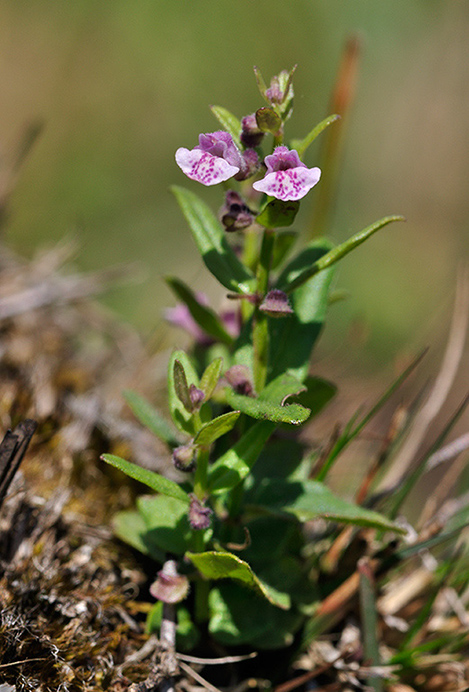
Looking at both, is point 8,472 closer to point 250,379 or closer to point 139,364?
point 250,379

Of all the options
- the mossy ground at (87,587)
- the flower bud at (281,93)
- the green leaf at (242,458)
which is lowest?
the mossy ground at (87,587)

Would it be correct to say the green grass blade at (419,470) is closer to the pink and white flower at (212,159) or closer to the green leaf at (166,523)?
the green leaf at (166,523)

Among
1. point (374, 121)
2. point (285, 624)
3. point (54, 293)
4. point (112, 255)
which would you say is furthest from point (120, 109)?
point (285, 624)

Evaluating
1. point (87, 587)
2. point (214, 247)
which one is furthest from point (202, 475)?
point (214, 247)

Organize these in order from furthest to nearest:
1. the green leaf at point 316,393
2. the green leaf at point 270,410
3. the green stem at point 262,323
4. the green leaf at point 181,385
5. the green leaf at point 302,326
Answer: the green leaf at point 316,393
the green leaf at point 302,326
the green stem at point 262,323
the green leaf at point 181,385
the green leaf at point 270,410

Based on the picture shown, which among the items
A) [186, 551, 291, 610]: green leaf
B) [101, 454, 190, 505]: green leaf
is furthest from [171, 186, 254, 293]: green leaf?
[186, 551, 291, 610]: green leaf

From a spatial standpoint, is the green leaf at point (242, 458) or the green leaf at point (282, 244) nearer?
the green leaf at point (242, 458)

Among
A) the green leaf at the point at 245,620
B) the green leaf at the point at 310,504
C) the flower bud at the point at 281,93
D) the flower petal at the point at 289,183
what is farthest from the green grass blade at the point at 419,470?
the flower bud at the point at 281,93
